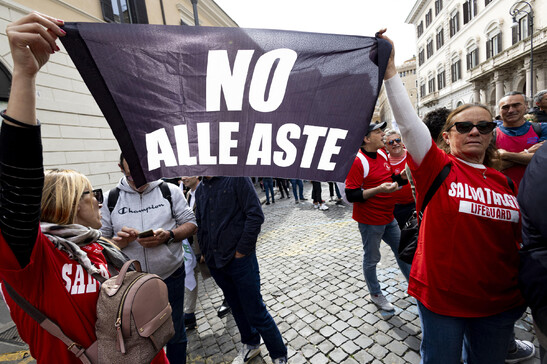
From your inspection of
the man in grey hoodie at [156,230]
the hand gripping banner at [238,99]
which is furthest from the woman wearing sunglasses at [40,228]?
the man in grey hoodie at [156,230]

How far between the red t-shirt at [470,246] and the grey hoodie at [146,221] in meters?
1.86

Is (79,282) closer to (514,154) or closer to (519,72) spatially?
(514,154)

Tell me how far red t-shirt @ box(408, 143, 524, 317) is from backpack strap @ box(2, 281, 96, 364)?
1722mm

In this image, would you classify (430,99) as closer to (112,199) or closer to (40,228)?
(112,199)

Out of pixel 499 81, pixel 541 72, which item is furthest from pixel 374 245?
pixel 499 81

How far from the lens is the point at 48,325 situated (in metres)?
1.08

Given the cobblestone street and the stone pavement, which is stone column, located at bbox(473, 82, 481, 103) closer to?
the cobblestone street

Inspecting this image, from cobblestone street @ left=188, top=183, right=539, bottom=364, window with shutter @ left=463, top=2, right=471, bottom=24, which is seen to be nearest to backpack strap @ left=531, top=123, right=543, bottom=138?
cobblestone street @ left=188, top=183, right=539, bottom=364

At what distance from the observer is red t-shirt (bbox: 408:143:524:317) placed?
1.40 metres

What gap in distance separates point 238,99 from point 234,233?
1224 millimetres

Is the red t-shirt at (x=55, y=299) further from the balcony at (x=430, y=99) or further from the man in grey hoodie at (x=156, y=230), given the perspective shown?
the balcony at (x=430, y=99)

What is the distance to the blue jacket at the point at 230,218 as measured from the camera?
7.43 feet

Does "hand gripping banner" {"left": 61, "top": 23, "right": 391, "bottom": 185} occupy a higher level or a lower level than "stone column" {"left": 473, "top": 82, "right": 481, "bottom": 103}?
lower

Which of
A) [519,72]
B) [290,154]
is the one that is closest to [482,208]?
[290,154]
